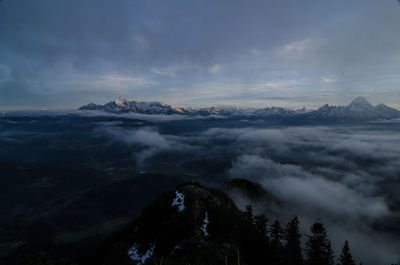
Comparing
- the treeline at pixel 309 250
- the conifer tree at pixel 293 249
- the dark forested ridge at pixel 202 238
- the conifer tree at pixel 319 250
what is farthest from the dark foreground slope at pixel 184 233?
the conifer tree at pixel 319 250

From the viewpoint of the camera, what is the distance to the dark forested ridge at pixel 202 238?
50.2 meters

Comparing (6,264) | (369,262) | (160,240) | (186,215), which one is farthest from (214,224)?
(6,264)

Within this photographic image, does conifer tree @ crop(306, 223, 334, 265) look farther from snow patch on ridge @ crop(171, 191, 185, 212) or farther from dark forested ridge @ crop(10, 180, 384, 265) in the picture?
snow patch on ridge @ crop(171, 191, 185, 212)

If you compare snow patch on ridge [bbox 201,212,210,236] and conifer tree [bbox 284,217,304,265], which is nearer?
conifer tree [bbox 284,217,304,265]

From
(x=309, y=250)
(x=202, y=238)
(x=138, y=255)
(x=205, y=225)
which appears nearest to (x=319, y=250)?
(x=309, y=250)

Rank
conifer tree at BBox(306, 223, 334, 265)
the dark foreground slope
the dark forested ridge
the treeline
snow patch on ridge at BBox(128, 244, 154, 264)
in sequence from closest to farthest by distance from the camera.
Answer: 1. the treeline
2. conifer tree at BBox(306, 223, 334, 265)
3. the dark forested ridge
4. snow patch on ridge at BBox(128, 244, 154, 264)
5. the dark foreground slope

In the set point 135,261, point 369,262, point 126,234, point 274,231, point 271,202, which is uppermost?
point 274,231

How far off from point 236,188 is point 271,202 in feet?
127

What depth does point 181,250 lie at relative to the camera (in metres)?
52.4

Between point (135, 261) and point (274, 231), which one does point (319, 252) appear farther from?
point (135, 261)

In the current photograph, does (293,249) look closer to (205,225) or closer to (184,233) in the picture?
(205,225)

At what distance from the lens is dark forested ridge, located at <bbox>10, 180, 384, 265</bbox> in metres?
50.2

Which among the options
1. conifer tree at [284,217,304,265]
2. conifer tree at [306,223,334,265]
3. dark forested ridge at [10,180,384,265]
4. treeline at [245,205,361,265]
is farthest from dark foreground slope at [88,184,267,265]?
conifer tree at [306,223,334,265]

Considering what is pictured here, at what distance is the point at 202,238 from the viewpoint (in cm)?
6131
